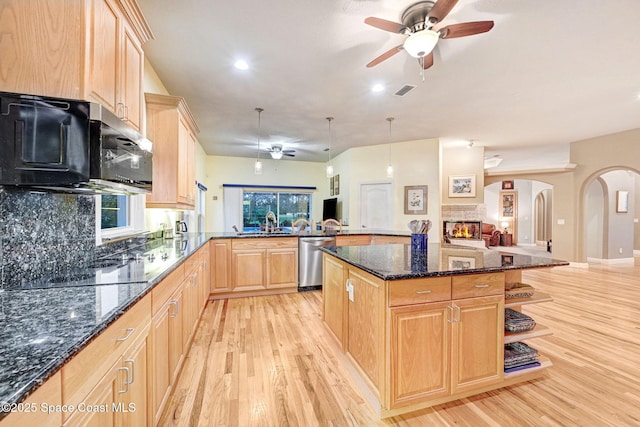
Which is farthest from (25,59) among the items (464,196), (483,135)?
(464,196)

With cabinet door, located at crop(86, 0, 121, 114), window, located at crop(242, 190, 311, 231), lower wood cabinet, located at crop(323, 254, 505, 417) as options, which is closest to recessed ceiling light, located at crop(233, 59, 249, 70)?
cabinet door, located at crop(86, 0, 121, 114)

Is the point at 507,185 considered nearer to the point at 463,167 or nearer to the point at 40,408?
the point at 463,167

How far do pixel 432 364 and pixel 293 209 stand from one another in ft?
21.4

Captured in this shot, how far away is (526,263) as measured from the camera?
1834 mm

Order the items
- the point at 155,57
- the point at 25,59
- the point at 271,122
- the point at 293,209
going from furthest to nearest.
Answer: the point at 293,209
the point at 271,122
the point at 155,57
the point at 25,59

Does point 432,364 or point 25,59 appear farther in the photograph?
point 432,364

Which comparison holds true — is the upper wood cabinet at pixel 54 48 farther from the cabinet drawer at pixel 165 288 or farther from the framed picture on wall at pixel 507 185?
the framed picture on wall at pixel 507 185

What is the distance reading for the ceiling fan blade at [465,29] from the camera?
6.20 ft

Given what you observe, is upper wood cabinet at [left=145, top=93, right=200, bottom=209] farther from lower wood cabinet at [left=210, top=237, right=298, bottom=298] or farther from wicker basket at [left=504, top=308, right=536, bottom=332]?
wicker basket at [left=504, top=308, right=536, bottom=332]

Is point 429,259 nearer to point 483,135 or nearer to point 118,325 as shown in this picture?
point 118,325

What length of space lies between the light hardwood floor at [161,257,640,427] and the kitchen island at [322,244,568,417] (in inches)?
4.7

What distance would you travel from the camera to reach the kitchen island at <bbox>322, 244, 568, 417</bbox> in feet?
5.19

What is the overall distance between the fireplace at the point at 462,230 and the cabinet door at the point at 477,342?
6.15 metres

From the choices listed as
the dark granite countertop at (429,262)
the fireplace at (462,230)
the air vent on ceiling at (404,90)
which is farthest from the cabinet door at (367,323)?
the fireplace at (462,230)
